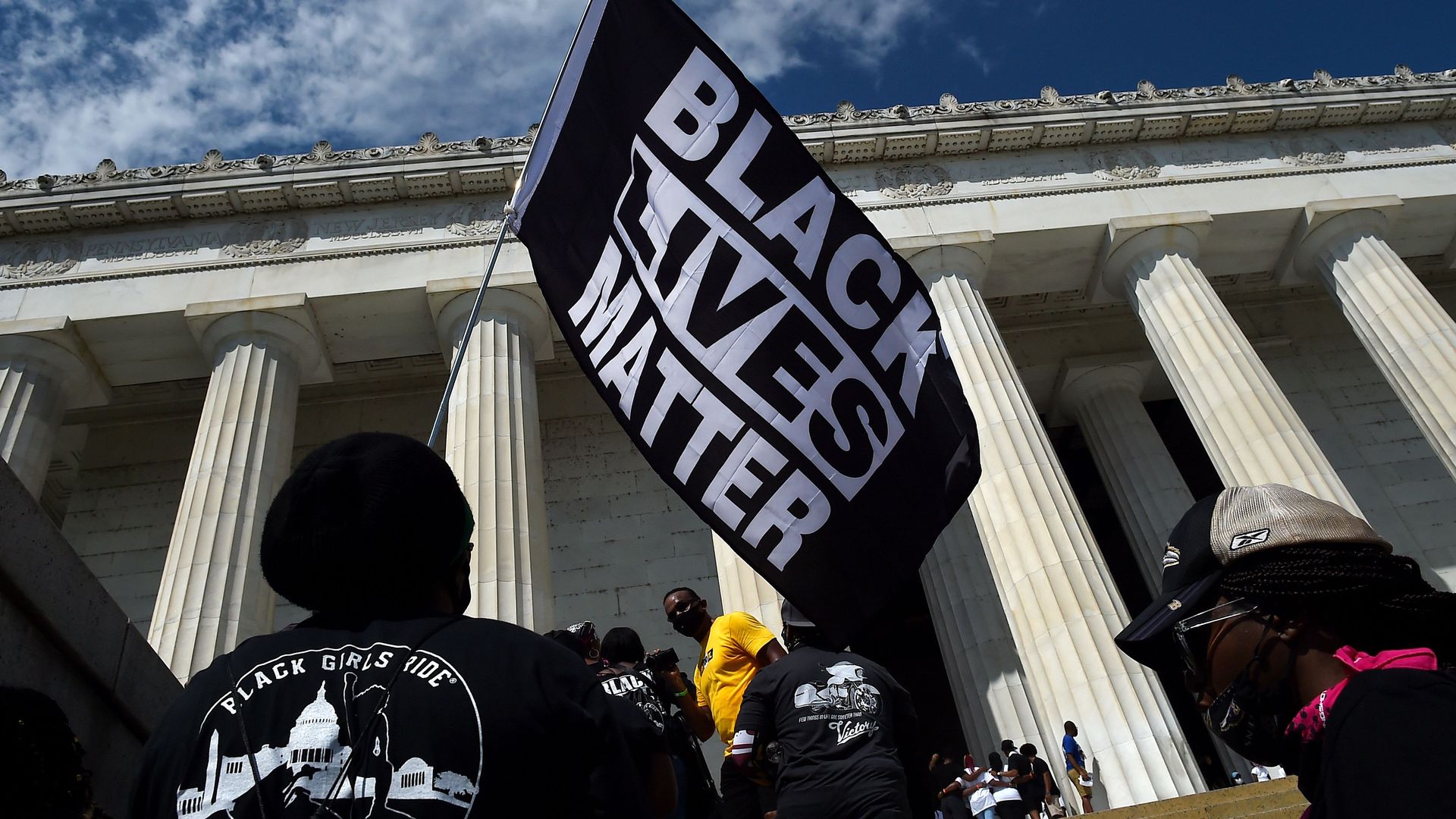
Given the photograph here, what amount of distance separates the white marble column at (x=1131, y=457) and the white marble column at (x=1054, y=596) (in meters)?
6.08

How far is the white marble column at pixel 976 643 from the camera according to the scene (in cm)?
1672

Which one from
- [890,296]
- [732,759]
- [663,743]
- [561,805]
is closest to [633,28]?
[890,296]

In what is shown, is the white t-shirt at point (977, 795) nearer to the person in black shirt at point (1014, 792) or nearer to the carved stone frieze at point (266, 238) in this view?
the person in black shirt at point (1014, 792)

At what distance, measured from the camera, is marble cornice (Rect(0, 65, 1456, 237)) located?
62.7 feet

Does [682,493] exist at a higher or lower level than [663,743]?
higher

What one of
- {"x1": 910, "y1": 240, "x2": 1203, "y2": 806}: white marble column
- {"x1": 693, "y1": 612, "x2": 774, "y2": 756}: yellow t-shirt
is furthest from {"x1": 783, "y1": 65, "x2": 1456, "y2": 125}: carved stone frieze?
{"x1": 693, "y1": 612, "x2": 774, "y2": 756}: yellow t-shirt

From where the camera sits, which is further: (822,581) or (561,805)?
(822,581)

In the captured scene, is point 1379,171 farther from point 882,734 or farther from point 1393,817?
point 1393,817

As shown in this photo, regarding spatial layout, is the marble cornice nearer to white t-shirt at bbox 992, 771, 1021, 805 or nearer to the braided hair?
white t-shirt at bbox 992, 771, 1021, 805

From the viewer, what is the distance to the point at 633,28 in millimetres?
7008

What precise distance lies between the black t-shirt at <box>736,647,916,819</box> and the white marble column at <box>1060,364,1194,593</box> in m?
16.8

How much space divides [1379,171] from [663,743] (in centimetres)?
2446

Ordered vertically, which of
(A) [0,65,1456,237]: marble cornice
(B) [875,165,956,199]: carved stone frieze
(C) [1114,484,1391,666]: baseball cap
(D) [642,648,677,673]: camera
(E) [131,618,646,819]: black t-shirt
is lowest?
(E) [131,618,646,819]: black t-shirt

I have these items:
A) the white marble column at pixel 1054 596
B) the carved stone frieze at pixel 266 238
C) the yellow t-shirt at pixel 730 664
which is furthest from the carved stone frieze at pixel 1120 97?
the yellow t-shirt at pixel 730 664
